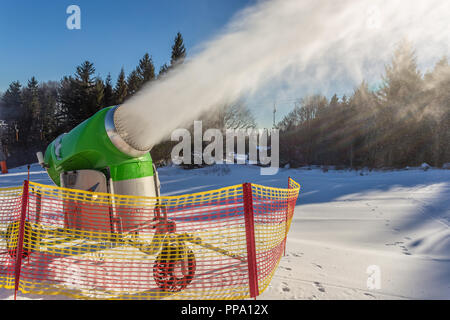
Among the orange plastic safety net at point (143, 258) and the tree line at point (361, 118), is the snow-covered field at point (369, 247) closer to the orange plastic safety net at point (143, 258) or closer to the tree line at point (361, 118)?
the orange plastic safety net at point (143, 258)

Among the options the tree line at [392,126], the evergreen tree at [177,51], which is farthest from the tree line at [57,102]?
the tree line at [392,126]

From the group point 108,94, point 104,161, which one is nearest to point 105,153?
point 104,161

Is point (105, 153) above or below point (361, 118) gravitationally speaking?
below

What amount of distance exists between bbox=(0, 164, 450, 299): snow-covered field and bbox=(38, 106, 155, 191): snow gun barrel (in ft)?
5.57

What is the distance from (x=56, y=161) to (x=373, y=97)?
1207 inches

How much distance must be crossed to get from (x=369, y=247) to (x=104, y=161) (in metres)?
4.98

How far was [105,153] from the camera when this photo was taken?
10.5 feet

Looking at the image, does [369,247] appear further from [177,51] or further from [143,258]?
[177,51]

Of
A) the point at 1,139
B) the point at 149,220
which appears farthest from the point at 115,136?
the point at 1,139

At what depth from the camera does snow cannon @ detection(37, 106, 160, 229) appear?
10.2 ft

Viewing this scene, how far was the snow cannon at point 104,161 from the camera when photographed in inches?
123

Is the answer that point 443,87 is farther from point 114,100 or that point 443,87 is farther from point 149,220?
point 114,100

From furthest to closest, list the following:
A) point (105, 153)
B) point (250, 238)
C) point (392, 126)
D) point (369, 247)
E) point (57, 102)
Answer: point (57, 102)
point (392, 126)
point (369, 247)
point (105, 153)
point (250, 238)

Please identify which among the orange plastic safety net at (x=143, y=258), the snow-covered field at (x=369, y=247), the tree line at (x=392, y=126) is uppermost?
the tree line at (x=392, y=126)
